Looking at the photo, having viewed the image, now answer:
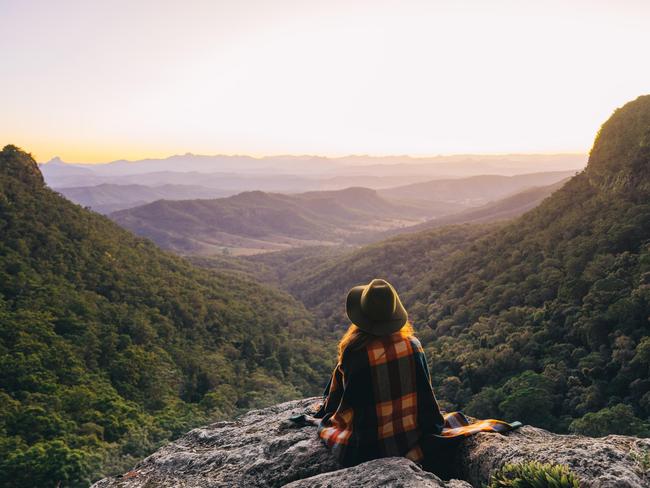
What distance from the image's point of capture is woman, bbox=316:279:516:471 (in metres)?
5.45

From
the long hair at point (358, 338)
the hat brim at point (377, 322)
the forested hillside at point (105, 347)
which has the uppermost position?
the hat brim at point (377, 322)

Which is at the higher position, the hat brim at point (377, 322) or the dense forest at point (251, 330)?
the hat brim at point (377, 322)

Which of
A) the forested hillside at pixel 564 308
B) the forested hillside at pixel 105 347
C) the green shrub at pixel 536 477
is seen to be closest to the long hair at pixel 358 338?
the green shrub at pixel 536 477

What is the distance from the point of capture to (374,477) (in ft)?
16.0


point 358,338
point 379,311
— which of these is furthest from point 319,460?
point 379,311

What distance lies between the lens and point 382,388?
5.50 m

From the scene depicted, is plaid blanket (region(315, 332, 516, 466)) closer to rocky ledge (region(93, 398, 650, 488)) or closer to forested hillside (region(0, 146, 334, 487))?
rocky ledge (region(93, 398, 650, 488))

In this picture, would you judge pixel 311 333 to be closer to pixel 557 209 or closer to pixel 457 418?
pixel 557 209

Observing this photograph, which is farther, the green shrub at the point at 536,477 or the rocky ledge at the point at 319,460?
the rocky ledge at the point at 319,460

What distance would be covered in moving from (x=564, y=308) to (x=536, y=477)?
3202cm

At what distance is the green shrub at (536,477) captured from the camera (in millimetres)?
4344

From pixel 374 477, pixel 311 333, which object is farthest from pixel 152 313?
pixel 374 477

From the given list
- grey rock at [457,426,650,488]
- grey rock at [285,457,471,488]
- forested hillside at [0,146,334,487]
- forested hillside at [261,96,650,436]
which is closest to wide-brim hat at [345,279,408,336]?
grey rock at [285,457,471,488]

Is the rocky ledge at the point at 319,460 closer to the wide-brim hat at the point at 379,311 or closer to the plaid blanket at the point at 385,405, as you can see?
the plaid blanket at the point at 385,405
